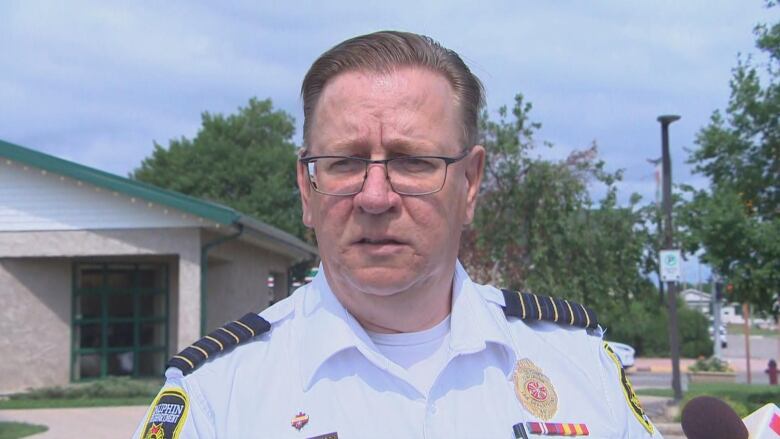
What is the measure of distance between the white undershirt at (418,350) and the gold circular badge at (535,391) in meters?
0.19

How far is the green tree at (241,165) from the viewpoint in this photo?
149 ft

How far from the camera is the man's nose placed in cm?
209

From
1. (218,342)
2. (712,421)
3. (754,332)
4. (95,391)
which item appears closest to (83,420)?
(95,391)

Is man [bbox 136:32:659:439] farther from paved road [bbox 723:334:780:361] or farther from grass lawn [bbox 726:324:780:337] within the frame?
grass lawn [bbox 726:324:780:337]

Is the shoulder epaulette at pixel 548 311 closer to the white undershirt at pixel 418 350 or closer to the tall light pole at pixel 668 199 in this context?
the white undershirt at pixel 418 350

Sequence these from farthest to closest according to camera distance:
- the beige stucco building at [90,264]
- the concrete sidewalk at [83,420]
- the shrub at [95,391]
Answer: the beige stucco building at [90,264]
the shrub at [95,391]
the concrete sidewalk at [83,420]

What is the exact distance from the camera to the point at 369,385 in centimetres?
218

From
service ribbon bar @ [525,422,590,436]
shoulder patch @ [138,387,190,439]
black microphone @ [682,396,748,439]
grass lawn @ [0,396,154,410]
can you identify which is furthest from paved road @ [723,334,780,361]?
shoulder patch @ [138,387,190,439]

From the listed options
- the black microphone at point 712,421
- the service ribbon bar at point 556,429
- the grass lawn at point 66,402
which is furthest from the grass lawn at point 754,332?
the service ribbon bar at point 556,429

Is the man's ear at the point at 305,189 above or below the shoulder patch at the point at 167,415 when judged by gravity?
above

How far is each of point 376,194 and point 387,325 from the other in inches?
14.3

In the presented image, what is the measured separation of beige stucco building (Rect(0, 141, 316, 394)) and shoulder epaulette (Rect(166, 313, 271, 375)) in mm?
15026

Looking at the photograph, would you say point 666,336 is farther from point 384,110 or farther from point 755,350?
point 384,110

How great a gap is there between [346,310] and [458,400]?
347 millimetres
